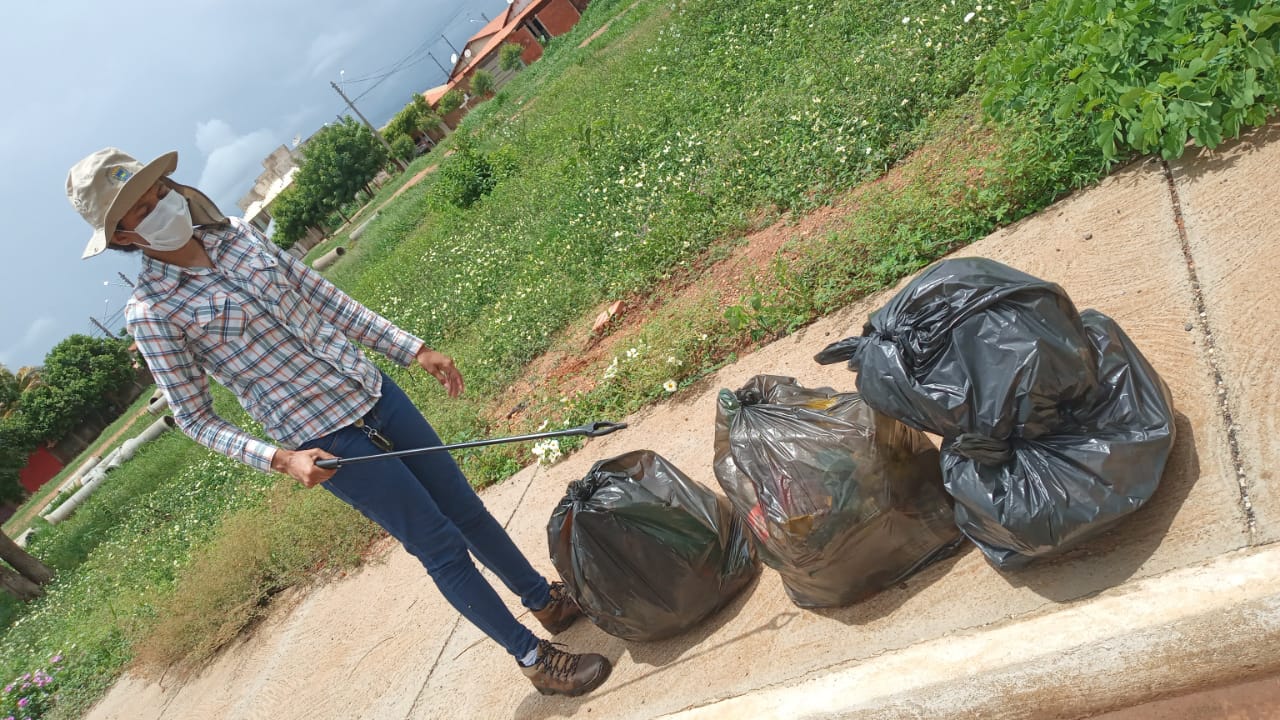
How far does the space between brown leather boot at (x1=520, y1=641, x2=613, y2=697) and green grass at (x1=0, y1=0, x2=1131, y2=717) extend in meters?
1.67

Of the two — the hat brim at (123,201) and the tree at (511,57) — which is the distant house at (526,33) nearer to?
the tree at (511,57)

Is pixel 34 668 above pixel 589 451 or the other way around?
above

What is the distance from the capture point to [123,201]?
2045 millimetres

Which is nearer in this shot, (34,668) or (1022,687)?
(1022,687)

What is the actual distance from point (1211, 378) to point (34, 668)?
8548 millimetres

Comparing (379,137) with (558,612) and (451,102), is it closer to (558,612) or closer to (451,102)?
(451,102)

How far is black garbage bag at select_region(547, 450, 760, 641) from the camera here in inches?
92.0

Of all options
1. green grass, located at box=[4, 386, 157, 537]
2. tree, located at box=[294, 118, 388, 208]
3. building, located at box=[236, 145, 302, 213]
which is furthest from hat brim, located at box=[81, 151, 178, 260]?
building, located at box=[236, 145, 302, 213]

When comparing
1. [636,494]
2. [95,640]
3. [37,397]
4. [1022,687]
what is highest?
[37,397]

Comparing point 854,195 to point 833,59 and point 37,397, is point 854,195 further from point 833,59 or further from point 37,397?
point 37,397

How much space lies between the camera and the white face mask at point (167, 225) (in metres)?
2.08

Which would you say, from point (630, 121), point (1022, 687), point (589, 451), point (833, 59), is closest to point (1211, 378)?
point (1022, 687)

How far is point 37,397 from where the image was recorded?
27.8m

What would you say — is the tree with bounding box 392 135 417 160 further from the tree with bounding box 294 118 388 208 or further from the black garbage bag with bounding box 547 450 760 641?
the black garbage bag with bounding box 547 450 760 641
